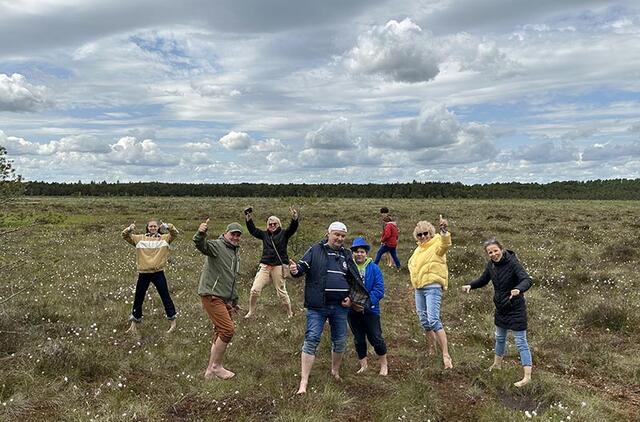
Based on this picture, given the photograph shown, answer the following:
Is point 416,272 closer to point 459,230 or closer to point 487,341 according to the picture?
point 487,341

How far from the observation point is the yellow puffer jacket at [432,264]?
788 centimetres

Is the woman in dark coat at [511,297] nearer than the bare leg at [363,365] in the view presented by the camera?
Yes

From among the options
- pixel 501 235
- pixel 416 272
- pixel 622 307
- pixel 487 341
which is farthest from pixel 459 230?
pixel 416 272

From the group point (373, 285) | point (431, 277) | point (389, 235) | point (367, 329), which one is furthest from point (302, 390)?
point (389, 235)

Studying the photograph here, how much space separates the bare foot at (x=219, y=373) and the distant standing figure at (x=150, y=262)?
2.49 meters

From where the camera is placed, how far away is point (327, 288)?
6781 millimetres

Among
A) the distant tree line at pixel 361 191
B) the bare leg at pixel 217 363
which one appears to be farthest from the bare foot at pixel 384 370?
the distant tree line at pixel 361 191

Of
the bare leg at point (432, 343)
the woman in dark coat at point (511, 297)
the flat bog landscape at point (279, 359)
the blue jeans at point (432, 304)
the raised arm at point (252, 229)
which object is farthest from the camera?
the raised arm at point (252, 229)

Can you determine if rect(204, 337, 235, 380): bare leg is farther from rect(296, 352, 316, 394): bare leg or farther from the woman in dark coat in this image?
the woman in dark coat

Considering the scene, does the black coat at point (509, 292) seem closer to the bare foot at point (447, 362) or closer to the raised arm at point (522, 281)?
the raised arm at point (522, 281)

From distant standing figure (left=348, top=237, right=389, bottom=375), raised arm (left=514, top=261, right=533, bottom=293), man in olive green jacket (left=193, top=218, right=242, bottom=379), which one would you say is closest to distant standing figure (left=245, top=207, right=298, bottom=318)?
man in olive green jacket (left=193, top=218, right=242, bottom=379)

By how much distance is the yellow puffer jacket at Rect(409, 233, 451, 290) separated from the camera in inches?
310

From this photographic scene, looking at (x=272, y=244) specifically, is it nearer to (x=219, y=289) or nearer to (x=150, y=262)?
(x=150, y=262)

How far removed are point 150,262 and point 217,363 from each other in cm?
291
